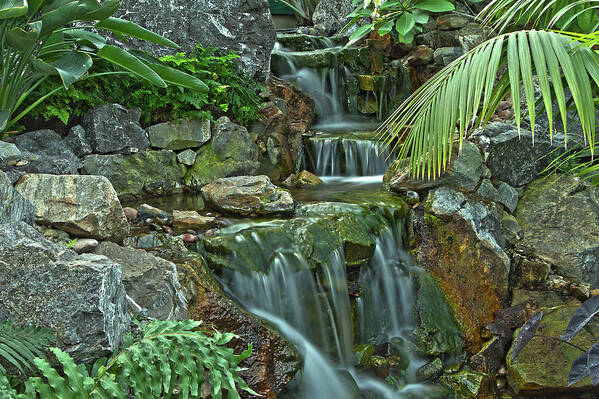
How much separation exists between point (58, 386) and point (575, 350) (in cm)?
357

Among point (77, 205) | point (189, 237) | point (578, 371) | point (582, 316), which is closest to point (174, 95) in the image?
point (189, 237)

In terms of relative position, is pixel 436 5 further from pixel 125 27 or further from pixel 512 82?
pixel 512 82

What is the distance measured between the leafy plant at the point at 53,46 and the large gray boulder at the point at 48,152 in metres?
0.37

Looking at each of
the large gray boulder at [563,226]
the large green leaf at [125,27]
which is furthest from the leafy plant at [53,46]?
the large gray boulder at [563,226]

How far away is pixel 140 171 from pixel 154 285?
2.73 meters

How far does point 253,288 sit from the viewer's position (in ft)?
12.9

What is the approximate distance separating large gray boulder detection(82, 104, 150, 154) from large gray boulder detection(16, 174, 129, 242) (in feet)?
5.10

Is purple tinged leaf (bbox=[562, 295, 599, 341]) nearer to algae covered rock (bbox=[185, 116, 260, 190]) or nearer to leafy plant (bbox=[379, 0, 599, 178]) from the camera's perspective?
leafy plant (bbox=[379, 0, 599, 178])

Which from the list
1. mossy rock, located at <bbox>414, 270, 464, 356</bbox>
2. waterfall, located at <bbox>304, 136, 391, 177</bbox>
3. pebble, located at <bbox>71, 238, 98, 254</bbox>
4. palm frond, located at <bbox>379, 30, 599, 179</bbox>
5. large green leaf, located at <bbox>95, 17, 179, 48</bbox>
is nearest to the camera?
palm frond, located at <bbox>379, 30, 599, 179</bbox>

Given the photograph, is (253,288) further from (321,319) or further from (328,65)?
(328,65)

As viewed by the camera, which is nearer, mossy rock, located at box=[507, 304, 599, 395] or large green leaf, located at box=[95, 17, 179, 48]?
mossy rock, located at box=[507, 304, 599, 395]

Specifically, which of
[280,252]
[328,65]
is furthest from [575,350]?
[328,65]

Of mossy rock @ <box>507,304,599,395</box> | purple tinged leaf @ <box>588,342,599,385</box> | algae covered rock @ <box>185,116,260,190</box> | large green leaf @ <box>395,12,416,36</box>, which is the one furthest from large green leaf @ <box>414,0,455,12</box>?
purple tinged leaf @ <box>588,342,599,385</box>

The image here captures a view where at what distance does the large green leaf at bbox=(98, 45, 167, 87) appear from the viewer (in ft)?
14.4
